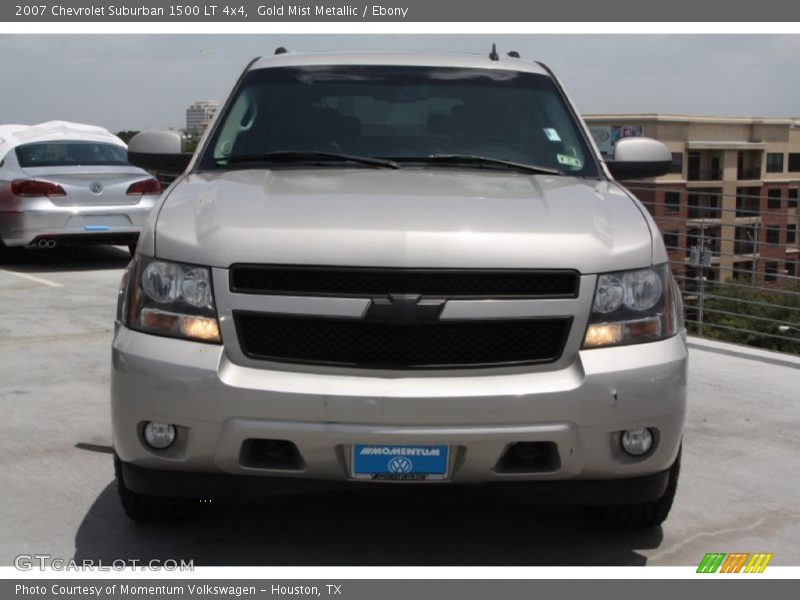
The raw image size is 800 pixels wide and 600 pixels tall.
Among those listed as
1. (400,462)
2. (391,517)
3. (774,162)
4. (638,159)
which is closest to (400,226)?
(400,462)

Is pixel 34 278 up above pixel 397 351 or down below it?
below

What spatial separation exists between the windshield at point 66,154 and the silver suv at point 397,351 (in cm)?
953

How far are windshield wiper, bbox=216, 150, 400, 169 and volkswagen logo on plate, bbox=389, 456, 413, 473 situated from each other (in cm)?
147

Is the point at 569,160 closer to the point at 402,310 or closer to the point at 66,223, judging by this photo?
the point at 402,310

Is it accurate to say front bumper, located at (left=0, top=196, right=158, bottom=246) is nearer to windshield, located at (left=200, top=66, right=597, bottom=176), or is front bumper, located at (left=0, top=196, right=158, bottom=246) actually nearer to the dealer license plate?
windshield, located at (left=200, top=66, right=597, bottom=176)

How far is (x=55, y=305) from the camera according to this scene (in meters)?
10.3

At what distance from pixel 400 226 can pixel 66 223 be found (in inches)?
374

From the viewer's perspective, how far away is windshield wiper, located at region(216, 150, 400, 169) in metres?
4.87

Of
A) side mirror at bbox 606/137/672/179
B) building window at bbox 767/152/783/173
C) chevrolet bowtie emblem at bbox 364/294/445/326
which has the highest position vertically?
side mirror at bbox 606/137/672/179

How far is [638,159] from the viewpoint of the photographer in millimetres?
5602

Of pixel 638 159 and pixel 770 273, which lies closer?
pixel 638 159

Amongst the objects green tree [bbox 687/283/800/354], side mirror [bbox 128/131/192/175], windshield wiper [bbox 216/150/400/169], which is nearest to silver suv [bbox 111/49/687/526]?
windshield wiper [bbox 216/150/400/169]

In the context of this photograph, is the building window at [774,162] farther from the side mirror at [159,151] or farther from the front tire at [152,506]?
the front tire at [152,506]

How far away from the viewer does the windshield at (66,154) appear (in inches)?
517
